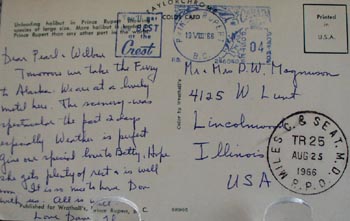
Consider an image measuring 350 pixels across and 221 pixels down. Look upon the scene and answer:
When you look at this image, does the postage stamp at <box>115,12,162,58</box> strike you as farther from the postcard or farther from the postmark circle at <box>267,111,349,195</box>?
the postmark circle at <box>267,111,349,195</box>

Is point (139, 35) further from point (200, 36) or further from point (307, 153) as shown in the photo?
point (307, 153)

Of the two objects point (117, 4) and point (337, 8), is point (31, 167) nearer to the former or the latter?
point (117, 4)

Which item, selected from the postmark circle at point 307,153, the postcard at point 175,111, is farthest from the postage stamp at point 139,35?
the postmark circle at point 307,153

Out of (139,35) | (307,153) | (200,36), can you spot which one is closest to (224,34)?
(200,36)

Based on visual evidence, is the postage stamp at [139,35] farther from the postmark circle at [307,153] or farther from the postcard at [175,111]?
the postmark circle at [307,153]

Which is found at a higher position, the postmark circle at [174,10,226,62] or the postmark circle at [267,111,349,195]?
the postmark circle at [174,10,226,62]

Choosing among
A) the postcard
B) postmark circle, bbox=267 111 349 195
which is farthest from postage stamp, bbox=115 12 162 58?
postmark circle, bbox=267 111 349 195
